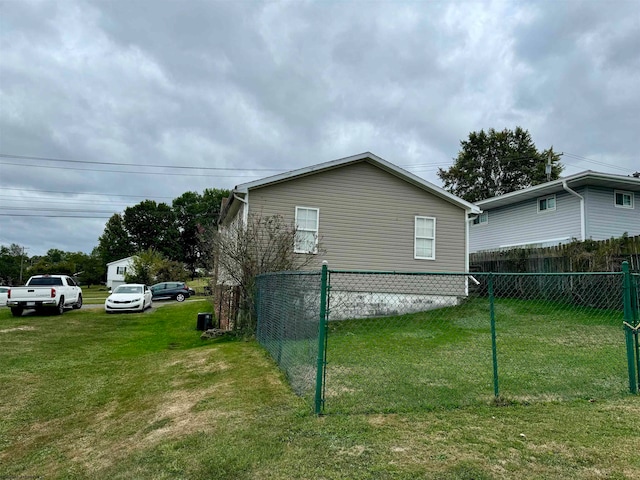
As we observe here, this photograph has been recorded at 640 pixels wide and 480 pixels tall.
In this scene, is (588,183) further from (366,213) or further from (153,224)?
(153,224)

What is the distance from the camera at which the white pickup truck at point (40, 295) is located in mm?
16094

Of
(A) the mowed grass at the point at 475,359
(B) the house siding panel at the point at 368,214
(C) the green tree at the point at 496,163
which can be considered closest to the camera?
(A) the mowed grass at the point at 475,359

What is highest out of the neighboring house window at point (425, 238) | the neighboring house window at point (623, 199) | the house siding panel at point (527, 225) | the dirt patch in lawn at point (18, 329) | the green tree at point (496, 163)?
the green tree at point (496, 163)

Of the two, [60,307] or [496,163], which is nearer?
[60,307]

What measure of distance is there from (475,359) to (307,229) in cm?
740

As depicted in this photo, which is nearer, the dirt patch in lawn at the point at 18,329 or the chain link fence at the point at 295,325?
the chain link fence at the point at 295,325

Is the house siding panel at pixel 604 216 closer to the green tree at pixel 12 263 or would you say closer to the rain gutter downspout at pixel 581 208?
the rain gutter downspout at pixel 581 208

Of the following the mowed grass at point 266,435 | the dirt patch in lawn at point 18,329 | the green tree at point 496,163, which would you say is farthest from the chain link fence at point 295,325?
the green tree at point 496,163

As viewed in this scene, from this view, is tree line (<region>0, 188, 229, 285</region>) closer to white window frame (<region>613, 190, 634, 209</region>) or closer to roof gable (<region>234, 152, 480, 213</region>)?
roof gable (<region>234, 152, 480, 213</region>)

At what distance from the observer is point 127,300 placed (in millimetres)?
18859

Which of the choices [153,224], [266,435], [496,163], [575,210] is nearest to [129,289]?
[266,435]

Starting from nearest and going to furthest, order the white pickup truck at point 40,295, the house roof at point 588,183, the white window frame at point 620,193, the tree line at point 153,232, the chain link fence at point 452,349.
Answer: the chain link fence at point 452,349 → the house roof at point 588,183 → the white pickup truck at point 40,295 → the white window frame at point 620,193 → the tree line at point 153,232

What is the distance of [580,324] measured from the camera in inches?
350

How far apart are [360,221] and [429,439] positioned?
34.1ft
